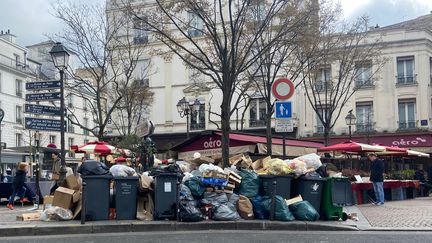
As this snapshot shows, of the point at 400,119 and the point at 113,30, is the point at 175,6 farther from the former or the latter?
the point at 400,119

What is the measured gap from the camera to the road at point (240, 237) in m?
8.89

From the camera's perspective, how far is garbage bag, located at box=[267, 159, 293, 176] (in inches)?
457

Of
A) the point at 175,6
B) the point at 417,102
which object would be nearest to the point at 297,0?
the point at 175,6

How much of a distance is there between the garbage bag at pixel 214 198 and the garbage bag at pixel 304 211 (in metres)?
1.52

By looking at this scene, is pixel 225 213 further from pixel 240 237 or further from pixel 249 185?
pixel 240 237

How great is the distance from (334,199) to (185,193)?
11.2 ft

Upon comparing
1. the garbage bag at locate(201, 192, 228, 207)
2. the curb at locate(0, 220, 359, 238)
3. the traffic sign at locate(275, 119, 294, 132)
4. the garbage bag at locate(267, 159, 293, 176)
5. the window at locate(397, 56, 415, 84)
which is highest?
the window at locate(397, 56, 415, 84)

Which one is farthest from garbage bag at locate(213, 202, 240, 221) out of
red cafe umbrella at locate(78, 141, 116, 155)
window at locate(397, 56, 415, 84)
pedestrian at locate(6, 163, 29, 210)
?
window at locate(397, 56, 415, 84)

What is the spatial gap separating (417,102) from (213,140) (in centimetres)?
2240

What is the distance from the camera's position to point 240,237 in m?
9.28

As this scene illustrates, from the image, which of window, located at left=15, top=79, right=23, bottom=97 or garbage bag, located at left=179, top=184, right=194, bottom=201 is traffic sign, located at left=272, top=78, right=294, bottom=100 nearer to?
garbage bag, located at left=179, top=184, right=194, bottom=201

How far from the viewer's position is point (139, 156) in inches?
637

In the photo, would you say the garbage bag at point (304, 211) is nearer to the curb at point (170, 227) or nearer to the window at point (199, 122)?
the curb at point (170, 227)

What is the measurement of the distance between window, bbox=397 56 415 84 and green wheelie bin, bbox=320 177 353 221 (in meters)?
29.3
